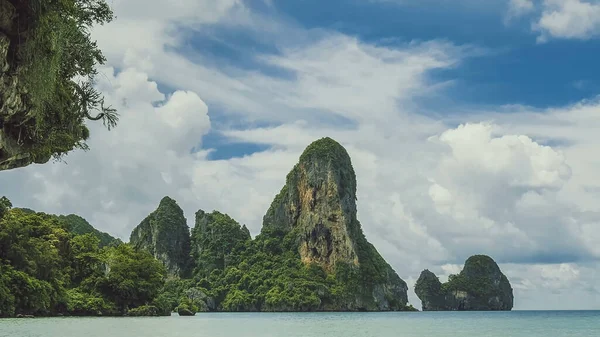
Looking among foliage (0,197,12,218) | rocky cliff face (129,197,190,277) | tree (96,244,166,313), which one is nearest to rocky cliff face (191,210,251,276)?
rocky cliff face (129,197,190,277)

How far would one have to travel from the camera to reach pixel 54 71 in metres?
11.7

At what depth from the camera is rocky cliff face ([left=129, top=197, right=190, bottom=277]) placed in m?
107

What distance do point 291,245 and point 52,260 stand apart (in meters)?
63.1

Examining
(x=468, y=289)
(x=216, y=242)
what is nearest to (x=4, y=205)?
(x=216, y=242)

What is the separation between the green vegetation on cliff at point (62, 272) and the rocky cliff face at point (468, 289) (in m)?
82.1

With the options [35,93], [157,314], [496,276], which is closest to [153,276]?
[157,314]

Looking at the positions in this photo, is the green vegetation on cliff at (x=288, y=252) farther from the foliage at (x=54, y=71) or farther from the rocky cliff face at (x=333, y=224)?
the foliage at (x=54, y=71)

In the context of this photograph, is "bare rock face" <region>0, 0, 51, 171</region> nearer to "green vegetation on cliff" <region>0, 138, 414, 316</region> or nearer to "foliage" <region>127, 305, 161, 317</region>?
"foliage" <region>127, 305, 161, 317</region>

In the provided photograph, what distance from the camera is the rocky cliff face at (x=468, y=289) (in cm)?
12950

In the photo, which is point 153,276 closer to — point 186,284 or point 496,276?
Result: point 186,284

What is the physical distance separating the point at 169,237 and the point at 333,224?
91.7 feet

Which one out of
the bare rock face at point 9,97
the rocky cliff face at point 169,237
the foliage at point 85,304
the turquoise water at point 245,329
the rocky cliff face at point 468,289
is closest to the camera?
the bare rock face at point 9,97

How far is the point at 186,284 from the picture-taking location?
103875 mm

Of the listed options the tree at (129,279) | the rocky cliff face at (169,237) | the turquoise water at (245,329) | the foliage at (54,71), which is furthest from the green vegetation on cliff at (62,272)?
the rocky cliff face at (169,237)
